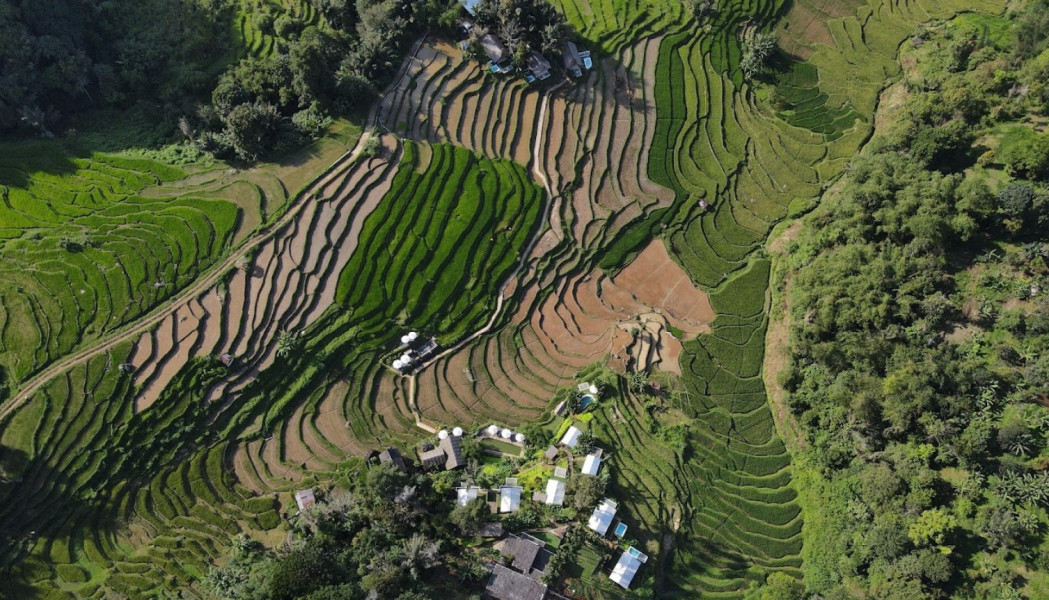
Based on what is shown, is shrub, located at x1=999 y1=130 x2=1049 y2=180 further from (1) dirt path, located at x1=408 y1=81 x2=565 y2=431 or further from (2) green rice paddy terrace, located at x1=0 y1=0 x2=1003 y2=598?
(1) dirt path, located at x1=408 y1=81 x2=565 y2=431

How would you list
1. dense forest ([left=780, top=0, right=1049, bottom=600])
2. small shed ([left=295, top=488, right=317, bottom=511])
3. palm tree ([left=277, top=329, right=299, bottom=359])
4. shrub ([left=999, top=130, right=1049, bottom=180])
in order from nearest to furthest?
1. dense forest ([left=780, top=0, right=1049, bottom=600])
2. small shed ([left=295, top=488, right=317, bottom=511])
3. palm tree ([left=277, top=329, right=299, bottom=359])
4. shrub ([left=999, top=130, right=1049, bottom=180])

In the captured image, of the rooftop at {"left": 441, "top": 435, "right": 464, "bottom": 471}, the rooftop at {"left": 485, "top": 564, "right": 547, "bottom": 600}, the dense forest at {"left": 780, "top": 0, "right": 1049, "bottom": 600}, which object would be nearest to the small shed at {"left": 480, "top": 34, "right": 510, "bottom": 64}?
the dense forest at {"left": 780, "top": 0, "right": 1049, "bottom": 600}

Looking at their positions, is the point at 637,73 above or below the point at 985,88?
below

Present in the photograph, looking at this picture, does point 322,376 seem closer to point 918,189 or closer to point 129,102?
point 129,102

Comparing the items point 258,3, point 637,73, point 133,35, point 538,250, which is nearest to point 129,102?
point 133,35

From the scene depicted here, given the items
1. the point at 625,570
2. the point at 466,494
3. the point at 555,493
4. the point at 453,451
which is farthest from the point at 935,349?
the point at 453,451
